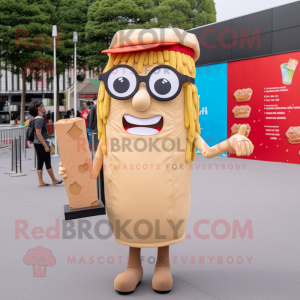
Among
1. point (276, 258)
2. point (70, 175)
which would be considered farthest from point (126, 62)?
point (276, 258)

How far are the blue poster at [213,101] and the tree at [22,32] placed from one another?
1572 cm

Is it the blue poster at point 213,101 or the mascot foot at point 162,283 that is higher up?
the blue poster at point 213,101

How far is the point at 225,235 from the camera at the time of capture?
4.58 metres

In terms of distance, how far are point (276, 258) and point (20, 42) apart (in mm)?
25025

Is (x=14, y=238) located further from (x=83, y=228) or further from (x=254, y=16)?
(x=254, y=16)

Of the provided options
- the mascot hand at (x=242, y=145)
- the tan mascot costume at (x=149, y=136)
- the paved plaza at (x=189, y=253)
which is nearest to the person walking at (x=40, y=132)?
the paved plaza at (x=189, y=253)

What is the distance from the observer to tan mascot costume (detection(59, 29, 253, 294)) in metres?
3.02

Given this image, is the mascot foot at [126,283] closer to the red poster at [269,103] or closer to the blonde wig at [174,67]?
the blonde wig at [174,67]

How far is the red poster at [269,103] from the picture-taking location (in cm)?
1084

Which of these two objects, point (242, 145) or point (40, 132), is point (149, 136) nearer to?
point (242, 145)

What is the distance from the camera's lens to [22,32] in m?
25.7

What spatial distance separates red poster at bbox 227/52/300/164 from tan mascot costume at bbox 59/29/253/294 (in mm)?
8512

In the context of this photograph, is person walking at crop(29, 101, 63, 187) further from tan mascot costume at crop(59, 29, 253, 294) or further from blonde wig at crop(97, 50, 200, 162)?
tan mascot costume at crop(59, 29, 253, 294)

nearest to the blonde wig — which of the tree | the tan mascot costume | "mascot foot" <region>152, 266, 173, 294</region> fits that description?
the tan mascot costume
